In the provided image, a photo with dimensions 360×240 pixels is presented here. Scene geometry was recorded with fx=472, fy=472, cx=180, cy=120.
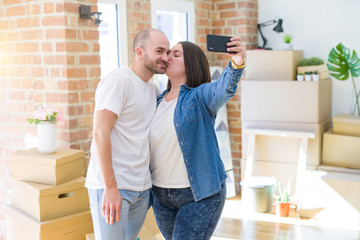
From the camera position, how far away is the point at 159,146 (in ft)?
6.85

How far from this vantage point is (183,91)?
6.88ft

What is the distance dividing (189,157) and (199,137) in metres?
0.10

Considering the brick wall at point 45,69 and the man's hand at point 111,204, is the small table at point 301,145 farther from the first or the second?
the man's hand at point 111,204

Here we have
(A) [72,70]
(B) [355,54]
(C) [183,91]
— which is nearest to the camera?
(C) [183,91]

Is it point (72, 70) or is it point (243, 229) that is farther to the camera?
point (243, 229)

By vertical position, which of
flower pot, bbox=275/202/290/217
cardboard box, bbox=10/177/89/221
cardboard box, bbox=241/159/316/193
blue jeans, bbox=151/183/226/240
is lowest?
flower pot, bbox=275/202/290/217

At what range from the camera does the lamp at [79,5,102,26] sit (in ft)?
10.4

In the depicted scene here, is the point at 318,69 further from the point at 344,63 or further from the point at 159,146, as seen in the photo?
the point at 159,146

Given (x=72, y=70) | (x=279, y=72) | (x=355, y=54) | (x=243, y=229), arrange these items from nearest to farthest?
(x=72, y=70) → (x=243, y=229) → (x=355, y=54) → (x=279, y=72)

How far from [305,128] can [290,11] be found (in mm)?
1300

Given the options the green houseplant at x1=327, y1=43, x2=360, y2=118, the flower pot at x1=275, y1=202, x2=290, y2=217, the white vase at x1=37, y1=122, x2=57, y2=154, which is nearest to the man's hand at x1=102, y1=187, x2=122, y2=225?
the white vase at x1=37, y1=122, x2=57, y2=154

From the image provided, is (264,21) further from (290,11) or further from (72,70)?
(72,70)

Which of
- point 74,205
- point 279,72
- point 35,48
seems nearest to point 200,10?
point 279,72

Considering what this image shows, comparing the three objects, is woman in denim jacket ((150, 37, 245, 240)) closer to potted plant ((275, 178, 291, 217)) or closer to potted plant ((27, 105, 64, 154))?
potted plant ((27, 105, 64, 154))
